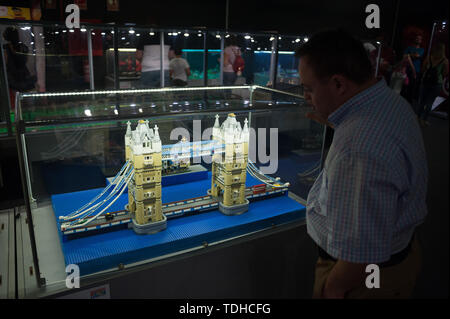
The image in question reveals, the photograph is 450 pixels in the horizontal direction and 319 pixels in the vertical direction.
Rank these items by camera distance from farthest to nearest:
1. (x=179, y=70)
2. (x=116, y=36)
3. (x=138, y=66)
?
(x=179, y=70), (x=138, y=66), (x=116, y=36)

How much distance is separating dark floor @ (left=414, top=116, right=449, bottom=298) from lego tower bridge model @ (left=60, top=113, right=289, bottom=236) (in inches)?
46.5

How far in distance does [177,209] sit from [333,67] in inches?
70.4

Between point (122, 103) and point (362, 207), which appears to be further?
point (122, 103)

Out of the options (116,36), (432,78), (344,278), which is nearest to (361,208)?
(344,278)

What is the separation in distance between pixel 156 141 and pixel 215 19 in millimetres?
5417

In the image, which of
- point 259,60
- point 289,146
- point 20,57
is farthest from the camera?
point 259,60

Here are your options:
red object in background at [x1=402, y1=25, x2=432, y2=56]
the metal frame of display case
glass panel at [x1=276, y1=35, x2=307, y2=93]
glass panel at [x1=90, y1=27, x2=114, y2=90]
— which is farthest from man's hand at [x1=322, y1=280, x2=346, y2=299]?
red object in background at [x1=402, y1=25, x2=432, y2=56]

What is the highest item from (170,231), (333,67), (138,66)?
(333,67)

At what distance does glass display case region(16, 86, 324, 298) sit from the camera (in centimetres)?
231

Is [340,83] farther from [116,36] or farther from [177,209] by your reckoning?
[116,36]

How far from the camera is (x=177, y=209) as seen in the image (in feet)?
9.18

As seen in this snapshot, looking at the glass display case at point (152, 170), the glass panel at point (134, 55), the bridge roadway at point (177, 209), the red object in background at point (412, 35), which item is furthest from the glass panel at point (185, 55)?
the red object in background at point (412, 35)
